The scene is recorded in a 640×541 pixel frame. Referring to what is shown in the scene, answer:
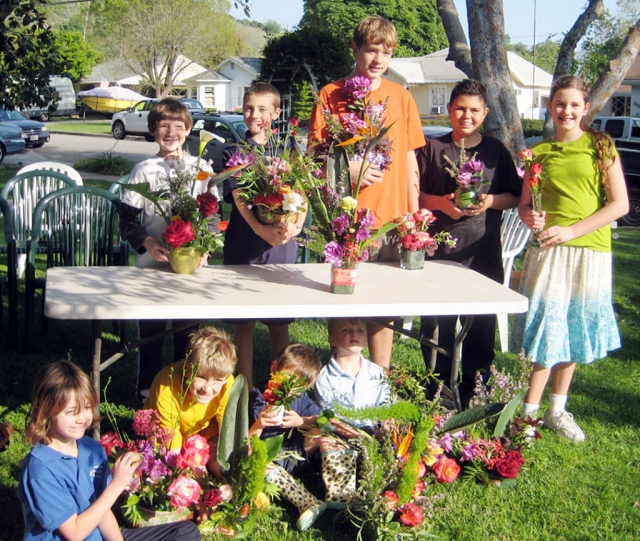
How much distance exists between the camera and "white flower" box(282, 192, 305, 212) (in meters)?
3.38

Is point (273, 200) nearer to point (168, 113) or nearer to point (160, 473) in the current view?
point (168, 113)

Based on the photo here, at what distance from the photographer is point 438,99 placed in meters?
49.2

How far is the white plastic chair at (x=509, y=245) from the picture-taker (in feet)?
18.6

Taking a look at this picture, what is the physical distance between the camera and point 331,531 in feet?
10.8

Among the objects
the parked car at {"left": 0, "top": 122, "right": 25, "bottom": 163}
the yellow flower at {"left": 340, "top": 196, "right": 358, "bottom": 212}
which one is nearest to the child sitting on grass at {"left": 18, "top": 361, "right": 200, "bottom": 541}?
the yellow flower at {"left": 340, "top": 196, "right": 358, "bottom": 212}

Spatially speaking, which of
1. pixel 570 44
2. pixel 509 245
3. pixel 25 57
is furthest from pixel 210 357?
pixel 570 44

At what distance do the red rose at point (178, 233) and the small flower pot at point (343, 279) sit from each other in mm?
717

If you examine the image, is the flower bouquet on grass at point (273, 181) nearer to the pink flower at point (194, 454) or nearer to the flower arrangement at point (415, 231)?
the flower arrangement at point (415, 231)

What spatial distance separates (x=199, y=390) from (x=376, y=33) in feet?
6.34

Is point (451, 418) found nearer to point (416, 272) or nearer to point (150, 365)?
point (416, 272)

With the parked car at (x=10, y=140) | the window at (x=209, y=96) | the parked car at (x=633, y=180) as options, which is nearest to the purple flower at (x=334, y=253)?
the parked car at (x=633, y=180)

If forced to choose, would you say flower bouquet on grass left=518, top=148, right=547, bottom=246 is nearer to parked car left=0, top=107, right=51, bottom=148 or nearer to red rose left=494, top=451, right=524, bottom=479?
red rose left=494, top=451, right=524, bottom=479

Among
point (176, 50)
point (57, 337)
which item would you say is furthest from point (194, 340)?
point (176, 50)

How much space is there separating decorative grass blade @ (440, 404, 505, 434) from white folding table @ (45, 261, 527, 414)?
304mm
